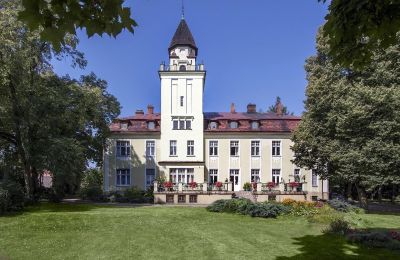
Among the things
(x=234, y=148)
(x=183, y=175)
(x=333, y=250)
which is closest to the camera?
(x=333, y=250)

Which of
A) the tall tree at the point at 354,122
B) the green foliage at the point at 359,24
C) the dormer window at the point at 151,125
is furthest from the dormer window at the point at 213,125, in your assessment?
the green foliage at the point at 359,24

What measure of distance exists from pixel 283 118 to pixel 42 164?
86.6 ft

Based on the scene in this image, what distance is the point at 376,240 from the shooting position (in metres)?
15.2

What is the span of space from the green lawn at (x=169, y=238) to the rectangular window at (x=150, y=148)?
66.4 ft

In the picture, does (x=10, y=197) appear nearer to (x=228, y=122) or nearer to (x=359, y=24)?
(x=359, y=24)


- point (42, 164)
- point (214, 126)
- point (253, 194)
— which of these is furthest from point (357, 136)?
point (42, 164)

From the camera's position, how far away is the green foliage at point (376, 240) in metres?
14.8

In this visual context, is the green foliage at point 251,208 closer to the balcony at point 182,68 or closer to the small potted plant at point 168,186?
the small potted plant at point 168,186

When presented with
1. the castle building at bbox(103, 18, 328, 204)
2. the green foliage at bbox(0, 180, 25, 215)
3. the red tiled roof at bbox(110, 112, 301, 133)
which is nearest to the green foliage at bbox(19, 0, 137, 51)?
the green foliage at bbox(0, 180, 25, 215)

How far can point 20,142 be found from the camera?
2750 cm

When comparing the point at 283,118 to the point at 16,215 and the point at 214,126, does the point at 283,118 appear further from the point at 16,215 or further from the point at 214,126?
the point at 16,215

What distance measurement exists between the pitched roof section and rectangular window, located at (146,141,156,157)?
10.0 m

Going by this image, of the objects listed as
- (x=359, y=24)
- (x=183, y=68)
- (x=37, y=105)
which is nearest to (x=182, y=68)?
(x=183, y=68)

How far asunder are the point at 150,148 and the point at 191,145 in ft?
14.1
